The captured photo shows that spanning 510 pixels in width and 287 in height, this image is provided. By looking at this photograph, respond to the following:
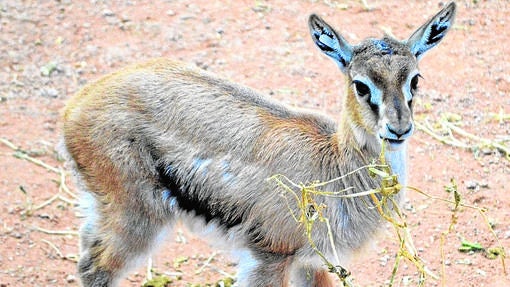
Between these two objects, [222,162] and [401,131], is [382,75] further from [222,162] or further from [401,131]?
[222,162]

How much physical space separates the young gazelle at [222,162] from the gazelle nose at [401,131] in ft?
1.45

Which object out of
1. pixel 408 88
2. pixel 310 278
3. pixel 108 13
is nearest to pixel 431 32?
pixel 408 88

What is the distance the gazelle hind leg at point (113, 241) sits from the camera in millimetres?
7391

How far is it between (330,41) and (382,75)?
640mm

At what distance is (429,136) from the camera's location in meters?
10.4

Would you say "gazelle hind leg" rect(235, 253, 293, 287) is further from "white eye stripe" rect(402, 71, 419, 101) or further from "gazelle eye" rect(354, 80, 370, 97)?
"white eye stripe" rect(402, 71, 419, 101)

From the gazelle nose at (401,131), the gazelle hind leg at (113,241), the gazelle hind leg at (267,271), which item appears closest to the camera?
the gazelle nose at (401,131)

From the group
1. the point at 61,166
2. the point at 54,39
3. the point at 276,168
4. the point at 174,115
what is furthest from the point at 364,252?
the point at 54,39

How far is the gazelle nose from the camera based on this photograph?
6531mm

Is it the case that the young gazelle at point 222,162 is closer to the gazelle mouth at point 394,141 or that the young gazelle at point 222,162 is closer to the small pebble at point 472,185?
the gazelle mouth at point 394,141

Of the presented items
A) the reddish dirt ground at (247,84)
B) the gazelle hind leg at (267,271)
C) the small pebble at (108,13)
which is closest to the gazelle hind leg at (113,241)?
the reddish dirt ground at (247,84)

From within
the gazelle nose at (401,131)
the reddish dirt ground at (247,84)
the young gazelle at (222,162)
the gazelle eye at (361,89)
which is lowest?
the reddish dirt ground at (247,84)

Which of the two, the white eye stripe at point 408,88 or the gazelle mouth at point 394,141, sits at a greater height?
the white eye stripe at point 408,88

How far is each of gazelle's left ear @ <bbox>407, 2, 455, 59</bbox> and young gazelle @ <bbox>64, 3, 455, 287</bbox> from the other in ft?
0.03
